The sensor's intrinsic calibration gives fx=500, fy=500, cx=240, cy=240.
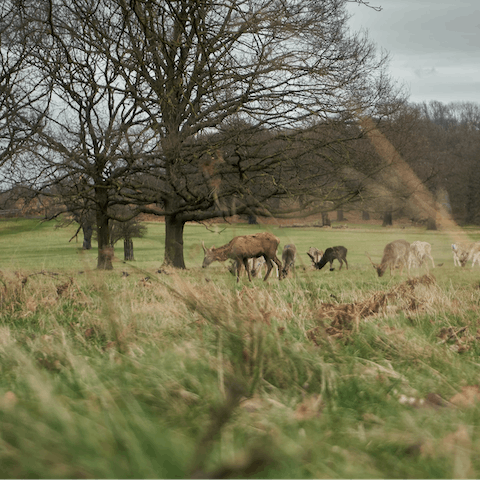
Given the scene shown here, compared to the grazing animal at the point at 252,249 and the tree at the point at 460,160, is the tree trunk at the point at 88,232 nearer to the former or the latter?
the grazing animal at the point at 252,249

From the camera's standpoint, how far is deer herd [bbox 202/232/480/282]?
9609 millimetres

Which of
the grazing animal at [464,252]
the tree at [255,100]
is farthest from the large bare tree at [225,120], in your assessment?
the grazing animal at [464,252]

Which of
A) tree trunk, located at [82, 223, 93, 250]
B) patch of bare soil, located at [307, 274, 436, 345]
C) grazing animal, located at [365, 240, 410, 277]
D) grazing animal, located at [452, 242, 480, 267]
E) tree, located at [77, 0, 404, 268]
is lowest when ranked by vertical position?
grazing animal, located at [452, 242, 480, 267]

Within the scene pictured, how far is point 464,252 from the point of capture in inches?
761

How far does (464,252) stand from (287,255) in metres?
8.04

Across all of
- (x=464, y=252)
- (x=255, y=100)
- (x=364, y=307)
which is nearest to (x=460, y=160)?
(x=464, y=252)

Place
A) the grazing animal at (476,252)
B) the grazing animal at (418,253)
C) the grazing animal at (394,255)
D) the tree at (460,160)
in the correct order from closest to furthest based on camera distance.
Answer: the grazing animal at (394,255) → the grazing animal at (418,253) → the grazing animal at (476,252) → the tree at (460,160)

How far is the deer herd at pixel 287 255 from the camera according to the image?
9.61 meters

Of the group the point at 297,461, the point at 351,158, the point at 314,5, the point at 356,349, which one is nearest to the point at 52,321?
the point at 356,349

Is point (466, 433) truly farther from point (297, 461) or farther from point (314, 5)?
point (314, 5)

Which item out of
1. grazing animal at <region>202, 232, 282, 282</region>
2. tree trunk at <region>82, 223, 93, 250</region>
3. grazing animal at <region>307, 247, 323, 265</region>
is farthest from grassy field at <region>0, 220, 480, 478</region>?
tree trunk at <region>82, 223, 93, 250</region>

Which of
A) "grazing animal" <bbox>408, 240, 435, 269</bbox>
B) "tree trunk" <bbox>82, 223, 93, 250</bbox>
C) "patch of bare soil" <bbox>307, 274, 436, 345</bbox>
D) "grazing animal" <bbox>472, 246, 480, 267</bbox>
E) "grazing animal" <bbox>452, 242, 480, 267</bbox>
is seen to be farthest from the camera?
"tree trunk" <bbox>82, 223, 93, 250</bbox>

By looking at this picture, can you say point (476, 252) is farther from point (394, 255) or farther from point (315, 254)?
point (394, 255)

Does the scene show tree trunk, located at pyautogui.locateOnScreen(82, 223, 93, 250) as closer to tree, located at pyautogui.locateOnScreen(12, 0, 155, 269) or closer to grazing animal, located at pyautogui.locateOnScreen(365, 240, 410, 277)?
tree, located at pyautogui.locateOnScreen(12, 0, 155, 269)
